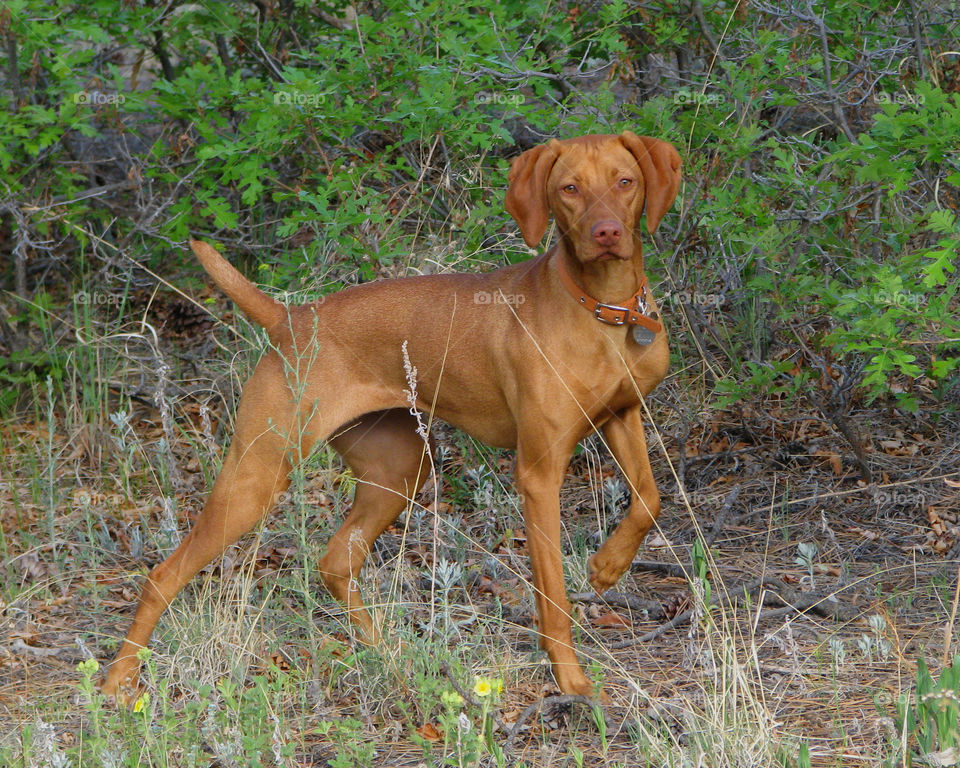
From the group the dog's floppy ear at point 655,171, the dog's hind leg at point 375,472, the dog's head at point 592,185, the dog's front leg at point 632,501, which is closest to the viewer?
the dog's head at point 592,185

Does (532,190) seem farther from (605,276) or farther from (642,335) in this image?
(642,335)

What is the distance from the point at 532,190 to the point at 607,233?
488mm

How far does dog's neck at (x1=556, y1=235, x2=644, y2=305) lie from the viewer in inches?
152

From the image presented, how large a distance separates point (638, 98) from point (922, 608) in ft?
11.5

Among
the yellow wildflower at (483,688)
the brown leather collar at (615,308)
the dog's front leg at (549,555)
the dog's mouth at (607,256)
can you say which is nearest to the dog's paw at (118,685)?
the dog's front leg at (549,555)

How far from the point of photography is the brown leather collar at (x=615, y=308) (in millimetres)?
3818

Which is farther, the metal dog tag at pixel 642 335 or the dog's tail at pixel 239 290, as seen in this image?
the dog's tail at pixel 239 290

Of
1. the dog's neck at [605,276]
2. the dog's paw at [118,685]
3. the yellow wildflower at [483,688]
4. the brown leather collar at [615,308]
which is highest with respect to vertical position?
the dog's neck at [605,276]

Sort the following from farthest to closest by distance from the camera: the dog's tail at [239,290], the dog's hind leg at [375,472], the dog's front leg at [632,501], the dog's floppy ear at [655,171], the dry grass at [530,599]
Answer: the dog's hind leg at [375,472], the dog's tail at [239,290], the dog's front leg at [632,501], the dog's floppy ear at [655,171], the dry grass at [530,599]

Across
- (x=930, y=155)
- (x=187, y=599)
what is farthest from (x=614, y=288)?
(x=187, y=599)

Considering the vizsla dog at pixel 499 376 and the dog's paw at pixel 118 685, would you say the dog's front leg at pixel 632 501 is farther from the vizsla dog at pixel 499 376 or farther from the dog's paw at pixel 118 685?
the dog's paw at pixel 118 685

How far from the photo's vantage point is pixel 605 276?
3.86m

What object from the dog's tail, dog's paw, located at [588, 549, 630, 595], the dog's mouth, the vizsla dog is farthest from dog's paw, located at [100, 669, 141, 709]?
the dog's mouth

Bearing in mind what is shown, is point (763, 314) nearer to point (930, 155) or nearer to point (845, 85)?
point (845, 85)
